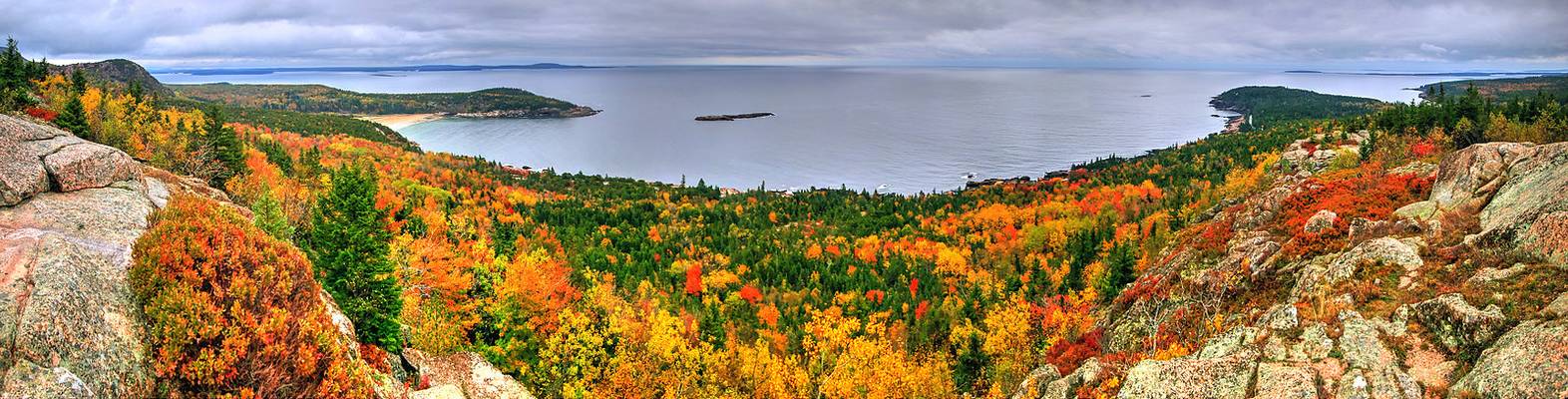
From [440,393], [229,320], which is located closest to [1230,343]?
[229,320]

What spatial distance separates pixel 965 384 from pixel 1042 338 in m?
5.71

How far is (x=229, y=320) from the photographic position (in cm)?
1549

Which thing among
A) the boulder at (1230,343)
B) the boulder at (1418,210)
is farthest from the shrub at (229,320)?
the boulder at (1418,210)

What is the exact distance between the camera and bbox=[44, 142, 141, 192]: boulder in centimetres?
1897

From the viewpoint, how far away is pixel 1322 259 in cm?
2052

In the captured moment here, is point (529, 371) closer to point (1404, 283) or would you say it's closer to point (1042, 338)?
point (1042, 338)

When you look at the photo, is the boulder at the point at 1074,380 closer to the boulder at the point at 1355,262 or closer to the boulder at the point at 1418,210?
the boulder at the point at 1355,262

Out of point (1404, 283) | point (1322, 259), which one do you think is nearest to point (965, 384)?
point (1322, 259)

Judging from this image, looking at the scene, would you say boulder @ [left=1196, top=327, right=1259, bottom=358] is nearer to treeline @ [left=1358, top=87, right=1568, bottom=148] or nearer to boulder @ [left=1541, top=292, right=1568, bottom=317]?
boulder @ [left=1541, top=292, right=1568, bottom=317]

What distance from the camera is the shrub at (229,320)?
14.2 meters

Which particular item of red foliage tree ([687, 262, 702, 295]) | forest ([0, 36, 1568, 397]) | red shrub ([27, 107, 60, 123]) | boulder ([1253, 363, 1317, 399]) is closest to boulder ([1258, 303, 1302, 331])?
boulder ([1253, 363, 1317, 399])

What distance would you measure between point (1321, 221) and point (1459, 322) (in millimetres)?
10331

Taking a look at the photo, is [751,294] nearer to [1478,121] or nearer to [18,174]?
[18,174]

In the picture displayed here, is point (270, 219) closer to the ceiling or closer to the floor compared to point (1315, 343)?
closer to the ceiling
